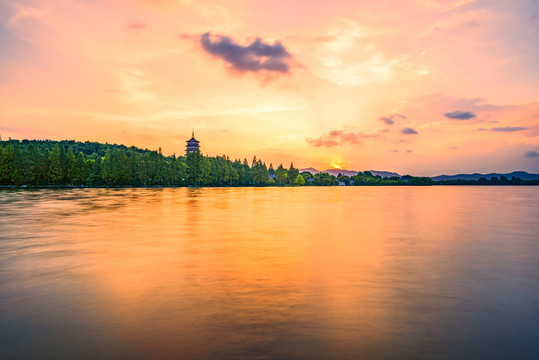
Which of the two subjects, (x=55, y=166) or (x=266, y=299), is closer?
(x=266, y=299)

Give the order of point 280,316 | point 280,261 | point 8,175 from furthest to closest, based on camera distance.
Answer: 1. point 8,175
2. point 280,261
3. point 280,316

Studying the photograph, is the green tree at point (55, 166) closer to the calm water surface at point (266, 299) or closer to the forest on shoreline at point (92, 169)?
the forest on shoreline at point (92, 169)

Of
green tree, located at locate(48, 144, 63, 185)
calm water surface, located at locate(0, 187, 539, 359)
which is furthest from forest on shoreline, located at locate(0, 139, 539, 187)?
calm water surface, located at locate(0, 187, 539, 359)

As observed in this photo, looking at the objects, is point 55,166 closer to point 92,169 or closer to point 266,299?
point 92,169

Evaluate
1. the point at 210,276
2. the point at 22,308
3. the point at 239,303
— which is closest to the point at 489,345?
the point at 239,303

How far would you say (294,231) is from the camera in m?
30.0

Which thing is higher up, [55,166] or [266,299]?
[55,166]

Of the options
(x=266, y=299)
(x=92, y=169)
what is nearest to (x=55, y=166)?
(x=92, y=169)

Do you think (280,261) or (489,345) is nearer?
(489,345)

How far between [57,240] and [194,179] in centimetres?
16919

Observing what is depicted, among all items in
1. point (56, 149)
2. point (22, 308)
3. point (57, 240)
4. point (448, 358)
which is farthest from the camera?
point (56, 149)

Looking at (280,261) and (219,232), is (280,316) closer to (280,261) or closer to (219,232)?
(280,261)

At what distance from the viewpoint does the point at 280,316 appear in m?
9.97

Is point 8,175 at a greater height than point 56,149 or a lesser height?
lesser
